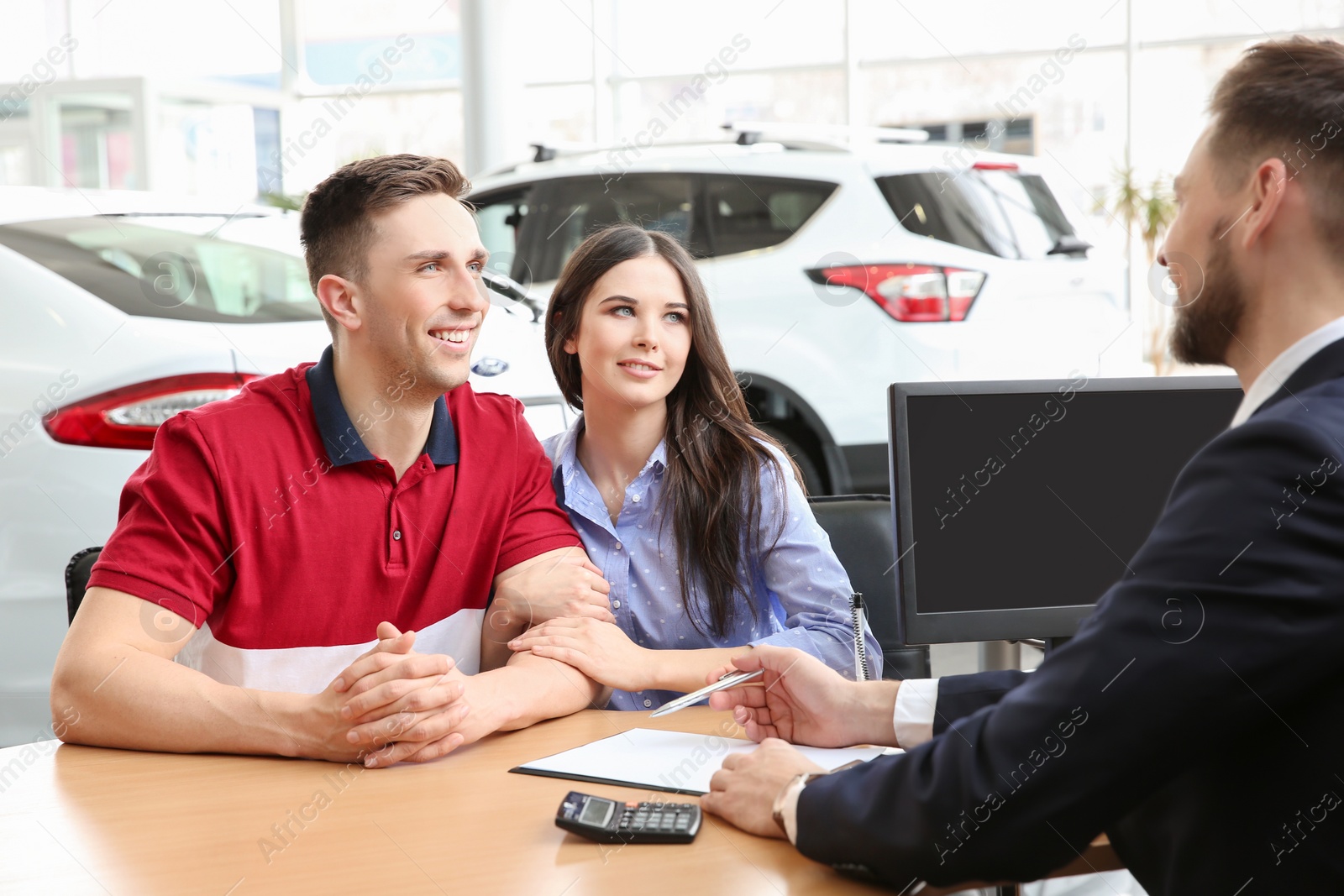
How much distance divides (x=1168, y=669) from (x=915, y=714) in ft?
1.85

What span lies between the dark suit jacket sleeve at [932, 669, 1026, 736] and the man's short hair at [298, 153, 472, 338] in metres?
1.20

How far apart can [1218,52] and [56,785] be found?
10378 mm

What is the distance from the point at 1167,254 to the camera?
1.23 meters

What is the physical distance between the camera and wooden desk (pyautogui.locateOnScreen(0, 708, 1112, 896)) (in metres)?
1.19

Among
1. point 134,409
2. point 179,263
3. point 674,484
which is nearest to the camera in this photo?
point 674,484

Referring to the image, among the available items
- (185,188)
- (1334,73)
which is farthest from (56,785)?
(185,188)

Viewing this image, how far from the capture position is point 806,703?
1603 mm

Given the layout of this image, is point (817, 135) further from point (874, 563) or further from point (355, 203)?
point (355, 203)

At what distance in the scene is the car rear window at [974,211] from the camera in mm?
4789

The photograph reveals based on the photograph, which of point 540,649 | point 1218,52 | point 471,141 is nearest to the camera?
point 540,649

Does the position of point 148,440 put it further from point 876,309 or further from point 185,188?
point 185,188

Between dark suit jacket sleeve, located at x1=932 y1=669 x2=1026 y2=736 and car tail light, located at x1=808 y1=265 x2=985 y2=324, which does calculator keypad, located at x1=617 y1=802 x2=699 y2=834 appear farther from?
car tail light, located at x1=808 y1=265 x2=985 y2=324

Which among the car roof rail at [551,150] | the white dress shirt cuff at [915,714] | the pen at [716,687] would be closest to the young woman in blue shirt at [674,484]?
the pen at [716,687]

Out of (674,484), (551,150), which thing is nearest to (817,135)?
(551,150)
